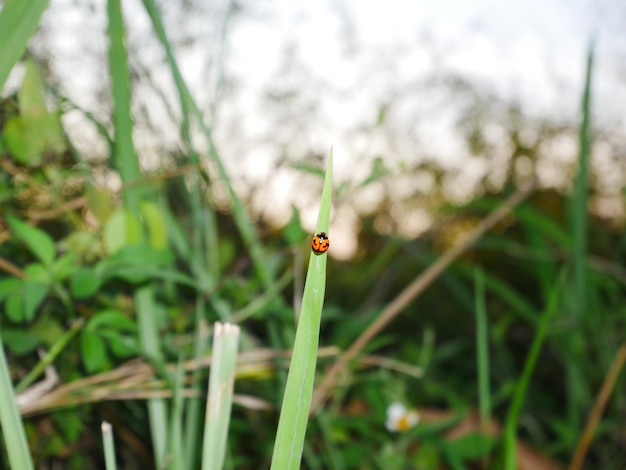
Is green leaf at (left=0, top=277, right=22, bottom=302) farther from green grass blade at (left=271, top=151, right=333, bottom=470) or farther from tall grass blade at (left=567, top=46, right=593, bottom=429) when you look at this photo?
tall grass blade at (left=567, top=46, right=593, bottom=429)

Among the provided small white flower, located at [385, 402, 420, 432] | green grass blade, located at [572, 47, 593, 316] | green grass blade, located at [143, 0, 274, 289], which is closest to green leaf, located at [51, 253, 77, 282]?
green grass blade, located at [143, 0, 274, 289]

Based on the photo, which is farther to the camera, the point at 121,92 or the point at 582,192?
the point at 582,192

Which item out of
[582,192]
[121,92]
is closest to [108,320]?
[121,92]

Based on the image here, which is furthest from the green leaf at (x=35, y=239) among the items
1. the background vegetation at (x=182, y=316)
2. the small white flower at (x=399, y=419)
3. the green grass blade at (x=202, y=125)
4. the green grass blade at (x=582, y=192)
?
the green grass blade at (x=582, y=192)

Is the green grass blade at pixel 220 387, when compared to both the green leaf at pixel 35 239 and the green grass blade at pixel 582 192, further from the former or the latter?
Answer: the green grass blade at pixel 582 192

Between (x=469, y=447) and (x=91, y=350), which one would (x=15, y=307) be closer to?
(x=91, y=350)

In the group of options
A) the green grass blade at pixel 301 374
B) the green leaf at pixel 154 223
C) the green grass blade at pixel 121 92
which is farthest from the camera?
the green leaf at pixel 154 223
